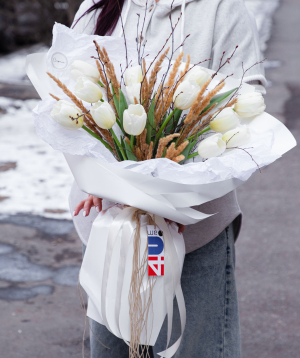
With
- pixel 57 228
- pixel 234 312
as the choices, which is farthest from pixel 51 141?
pixel 57 228

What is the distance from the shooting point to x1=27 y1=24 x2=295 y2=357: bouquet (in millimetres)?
1101

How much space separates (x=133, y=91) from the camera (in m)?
1.15

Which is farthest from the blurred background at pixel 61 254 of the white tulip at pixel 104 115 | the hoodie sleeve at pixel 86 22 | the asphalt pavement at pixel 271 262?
the white tulip at pixel 104 115

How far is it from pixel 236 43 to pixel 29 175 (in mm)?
3223

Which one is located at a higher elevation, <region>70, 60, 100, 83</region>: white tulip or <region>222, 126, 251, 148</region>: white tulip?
<region>70, 60, 100, 83</region>: white tulip

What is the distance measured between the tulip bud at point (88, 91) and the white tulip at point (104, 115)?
0.04 m

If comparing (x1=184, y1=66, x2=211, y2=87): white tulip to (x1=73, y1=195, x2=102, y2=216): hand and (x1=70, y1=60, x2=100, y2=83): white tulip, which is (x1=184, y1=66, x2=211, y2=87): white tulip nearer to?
(x1=70, y1=60, x2=100, y2=83): white tulip

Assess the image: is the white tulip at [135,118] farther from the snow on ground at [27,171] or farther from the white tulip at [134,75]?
the snow on ground at [27,171]

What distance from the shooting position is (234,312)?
1.50m

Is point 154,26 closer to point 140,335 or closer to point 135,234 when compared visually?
point 135,234

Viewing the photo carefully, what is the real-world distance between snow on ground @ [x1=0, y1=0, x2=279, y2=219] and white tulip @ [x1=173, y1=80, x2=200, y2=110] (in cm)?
267

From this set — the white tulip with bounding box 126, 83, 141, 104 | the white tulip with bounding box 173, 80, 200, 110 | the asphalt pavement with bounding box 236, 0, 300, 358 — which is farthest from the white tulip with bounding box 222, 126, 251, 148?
the asphalt pavement with bounding box 236, 0, 300, 358

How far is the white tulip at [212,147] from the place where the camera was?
1114mm

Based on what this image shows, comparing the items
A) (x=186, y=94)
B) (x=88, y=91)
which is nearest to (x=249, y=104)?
(x=186, y=94)
